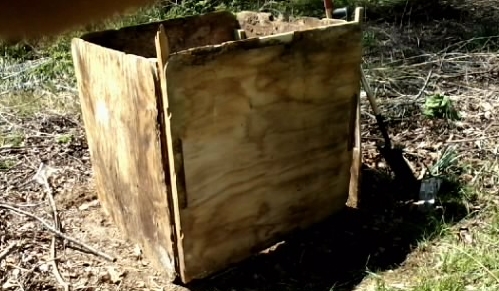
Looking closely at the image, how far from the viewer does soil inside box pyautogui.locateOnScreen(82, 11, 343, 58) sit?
2.36 m

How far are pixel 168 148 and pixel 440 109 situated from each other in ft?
5.19

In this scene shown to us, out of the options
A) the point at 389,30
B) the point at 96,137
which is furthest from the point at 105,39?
the point at 389,30

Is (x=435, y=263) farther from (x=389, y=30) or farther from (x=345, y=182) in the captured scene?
(x=389, y=30)

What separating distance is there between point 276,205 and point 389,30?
253 centimetres

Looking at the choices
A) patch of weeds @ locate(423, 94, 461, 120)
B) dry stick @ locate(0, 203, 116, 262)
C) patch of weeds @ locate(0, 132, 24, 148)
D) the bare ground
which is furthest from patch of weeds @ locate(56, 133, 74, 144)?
patch of weeds @ locate(423, 94, 461, 120)

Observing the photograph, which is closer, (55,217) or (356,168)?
(356,168)

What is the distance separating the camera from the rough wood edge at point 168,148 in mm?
1744

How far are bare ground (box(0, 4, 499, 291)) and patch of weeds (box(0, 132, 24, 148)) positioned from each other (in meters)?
0.01

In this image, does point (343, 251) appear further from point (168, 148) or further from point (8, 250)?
point (8, 250)

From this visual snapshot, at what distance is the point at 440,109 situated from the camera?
2967mm

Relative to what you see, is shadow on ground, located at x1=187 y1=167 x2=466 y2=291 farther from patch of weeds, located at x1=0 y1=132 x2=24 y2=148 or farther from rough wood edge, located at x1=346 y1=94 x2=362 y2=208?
patch of weeds, located at x1=0 y1=132 x2=24 y2=148

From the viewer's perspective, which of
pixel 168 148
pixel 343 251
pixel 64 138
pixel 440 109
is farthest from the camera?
pixel 64 138

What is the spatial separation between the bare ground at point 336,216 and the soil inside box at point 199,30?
2.13 ft

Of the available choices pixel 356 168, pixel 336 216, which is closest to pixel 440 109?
pixel 356 168
